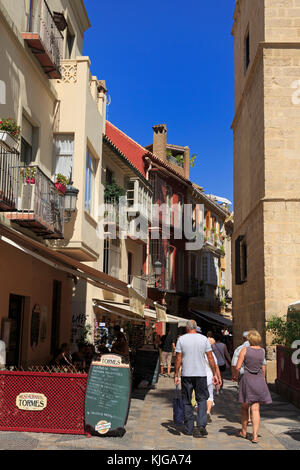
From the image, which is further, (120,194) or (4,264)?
(120,194)

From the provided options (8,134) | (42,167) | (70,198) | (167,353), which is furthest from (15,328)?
(167,353)

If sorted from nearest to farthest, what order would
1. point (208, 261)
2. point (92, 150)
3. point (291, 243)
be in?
point (92, 150) < point (291, 243) < point (208, 261)

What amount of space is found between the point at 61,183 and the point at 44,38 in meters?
3.22

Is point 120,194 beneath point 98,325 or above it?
above

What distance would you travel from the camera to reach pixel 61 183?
11.9m

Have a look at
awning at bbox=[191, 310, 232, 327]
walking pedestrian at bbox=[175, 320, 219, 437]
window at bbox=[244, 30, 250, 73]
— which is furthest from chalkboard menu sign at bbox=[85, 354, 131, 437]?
awning at bbox=[191, 310, 232, 327]

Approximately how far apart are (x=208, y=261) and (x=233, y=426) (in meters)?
31.4

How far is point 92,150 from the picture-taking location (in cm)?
1423

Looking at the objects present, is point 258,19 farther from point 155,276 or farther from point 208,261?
point 208,261

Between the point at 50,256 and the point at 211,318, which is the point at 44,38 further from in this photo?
the point at 211,318

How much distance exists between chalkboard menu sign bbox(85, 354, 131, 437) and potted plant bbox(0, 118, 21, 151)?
3.95m

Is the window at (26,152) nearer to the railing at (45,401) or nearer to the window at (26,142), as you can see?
the window at (26,142)

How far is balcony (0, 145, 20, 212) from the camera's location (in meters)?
8.82

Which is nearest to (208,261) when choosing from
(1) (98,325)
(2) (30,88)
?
(1) (98,325)
